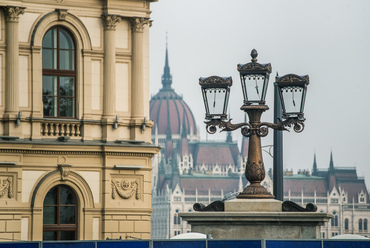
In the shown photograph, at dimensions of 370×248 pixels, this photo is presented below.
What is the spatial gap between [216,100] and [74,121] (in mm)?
12265

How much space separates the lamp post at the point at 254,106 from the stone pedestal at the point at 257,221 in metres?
0.22

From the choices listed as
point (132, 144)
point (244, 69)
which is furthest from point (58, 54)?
point (244, 69)

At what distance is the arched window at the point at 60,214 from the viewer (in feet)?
88.3

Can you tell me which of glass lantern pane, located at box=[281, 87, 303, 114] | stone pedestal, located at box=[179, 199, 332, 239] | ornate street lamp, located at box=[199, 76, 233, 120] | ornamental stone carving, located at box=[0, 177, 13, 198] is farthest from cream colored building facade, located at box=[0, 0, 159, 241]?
stone pedestal, located at box=[179, 199, 332, 239]

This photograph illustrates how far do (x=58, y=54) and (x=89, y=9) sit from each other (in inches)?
54.6

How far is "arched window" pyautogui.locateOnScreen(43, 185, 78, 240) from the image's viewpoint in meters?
26.9

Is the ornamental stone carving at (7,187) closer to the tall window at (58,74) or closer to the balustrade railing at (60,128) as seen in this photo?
the balustrade railing at (60,128)

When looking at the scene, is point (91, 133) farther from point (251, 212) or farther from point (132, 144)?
point (251, 212)

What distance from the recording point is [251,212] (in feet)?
46.5

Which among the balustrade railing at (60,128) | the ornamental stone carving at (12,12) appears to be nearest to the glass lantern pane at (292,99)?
the balustrade railing at (60,128)

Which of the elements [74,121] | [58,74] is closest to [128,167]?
[74,121]

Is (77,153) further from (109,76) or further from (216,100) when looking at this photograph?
(216,100)

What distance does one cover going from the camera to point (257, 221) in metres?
14.2

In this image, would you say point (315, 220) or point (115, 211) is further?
point (115, 211)
